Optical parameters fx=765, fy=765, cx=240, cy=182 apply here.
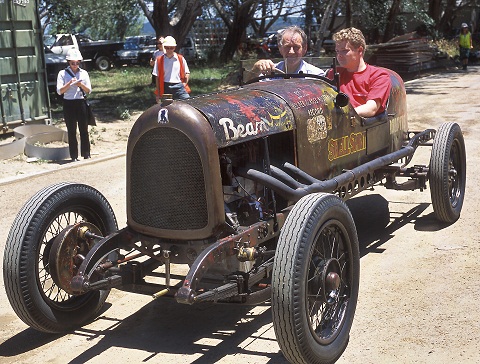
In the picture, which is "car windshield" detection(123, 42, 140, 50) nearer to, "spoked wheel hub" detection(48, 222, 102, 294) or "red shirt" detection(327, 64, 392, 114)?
"red shirt" detection(327, 64, 392, 114)

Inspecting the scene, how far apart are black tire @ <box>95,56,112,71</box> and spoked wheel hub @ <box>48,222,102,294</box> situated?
27779mm

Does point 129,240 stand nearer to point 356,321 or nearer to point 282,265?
point 282,265

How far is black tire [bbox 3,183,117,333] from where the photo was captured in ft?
15.4

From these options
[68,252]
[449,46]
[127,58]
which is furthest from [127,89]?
[68,252]

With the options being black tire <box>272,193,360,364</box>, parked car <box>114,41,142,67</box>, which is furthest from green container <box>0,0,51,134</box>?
parked car <box>114,41,142,67</box>

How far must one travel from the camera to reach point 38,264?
4832 mm

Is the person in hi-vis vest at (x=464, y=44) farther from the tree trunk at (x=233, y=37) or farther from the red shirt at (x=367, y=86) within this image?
the red shirt at (x=367, y=86)

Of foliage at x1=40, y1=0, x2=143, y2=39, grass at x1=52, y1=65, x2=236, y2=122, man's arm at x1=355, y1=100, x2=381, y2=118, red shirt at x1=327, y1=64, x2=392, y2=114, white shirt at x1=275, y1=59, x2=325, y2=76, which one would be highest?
foliage at x1=40, y1=0, x2=143, y2=39

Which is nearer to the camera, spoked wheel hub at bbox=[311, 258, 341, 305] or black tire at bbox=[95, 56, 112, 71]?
spoked wheel hub at bbox=[311, 258, 341, 305]

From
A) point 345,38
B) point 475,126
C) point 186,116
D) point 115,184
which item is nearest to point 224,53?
point 475,126

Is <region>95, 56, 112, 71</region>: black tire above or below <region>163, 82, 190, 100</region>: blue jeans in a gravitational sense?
above

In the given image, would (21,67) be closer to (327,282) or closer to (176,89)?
(176,89)

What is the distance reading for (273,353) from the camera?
15.2ft

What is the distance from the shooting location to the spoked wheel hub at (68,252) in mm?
4824
